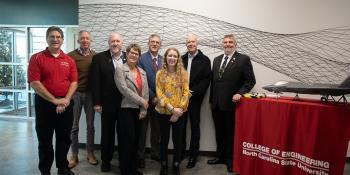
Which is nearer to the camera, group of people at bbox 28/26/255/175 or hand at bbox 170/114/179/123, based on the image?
group of people at bbox 28/26/255/175

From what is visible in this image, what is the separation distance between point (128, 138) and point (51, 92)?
2.80ft

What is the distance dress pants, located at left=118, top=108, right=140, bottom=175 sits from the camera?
104 inches

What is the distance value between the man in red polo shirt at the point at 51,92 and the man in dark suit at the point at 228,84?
1.57 meters

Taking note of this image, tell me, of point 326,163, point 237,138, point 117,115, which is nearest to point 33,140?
point 117,115

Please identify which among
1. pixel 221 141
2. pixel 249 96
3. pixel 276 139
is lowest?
pixel 221 141

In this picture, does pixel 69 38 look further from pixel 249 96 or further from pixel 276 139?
pixel 276 139

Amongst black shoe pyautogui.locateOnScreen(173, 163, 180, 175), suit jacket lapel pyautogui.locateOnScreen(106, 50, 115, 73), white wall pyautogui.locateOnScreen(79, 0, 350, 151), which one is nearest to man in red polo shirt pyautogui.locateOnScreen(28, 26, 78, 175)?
suit jacket lapel pyautogui.locateOnScreen(106, 50, 115, 73)

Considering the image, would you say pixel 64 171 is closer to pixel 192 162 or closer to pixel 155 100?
pixel 155 100

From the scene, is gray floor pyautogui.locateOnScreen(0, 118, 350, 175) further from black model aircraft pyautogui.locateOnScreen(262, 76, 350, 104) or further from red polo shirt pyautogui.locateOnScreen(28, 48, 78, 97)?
black model aircraft pyautogui.locateOnScreen(262, 76, 350, 104)

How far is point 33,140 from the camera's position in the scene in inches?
166

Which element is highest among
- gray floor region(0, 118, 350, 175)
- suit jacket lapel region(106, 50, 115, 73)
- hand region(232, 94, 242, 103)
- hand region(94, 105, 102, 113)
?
suit jacket lapel region(106, 50, 115, 73)

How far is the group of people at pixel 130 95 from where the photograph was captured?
2.54 meters

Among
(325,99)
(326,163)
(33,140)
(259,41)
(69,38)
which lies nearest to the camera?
(326,163)

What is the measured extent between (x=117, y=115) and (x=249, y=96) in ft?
4.61
